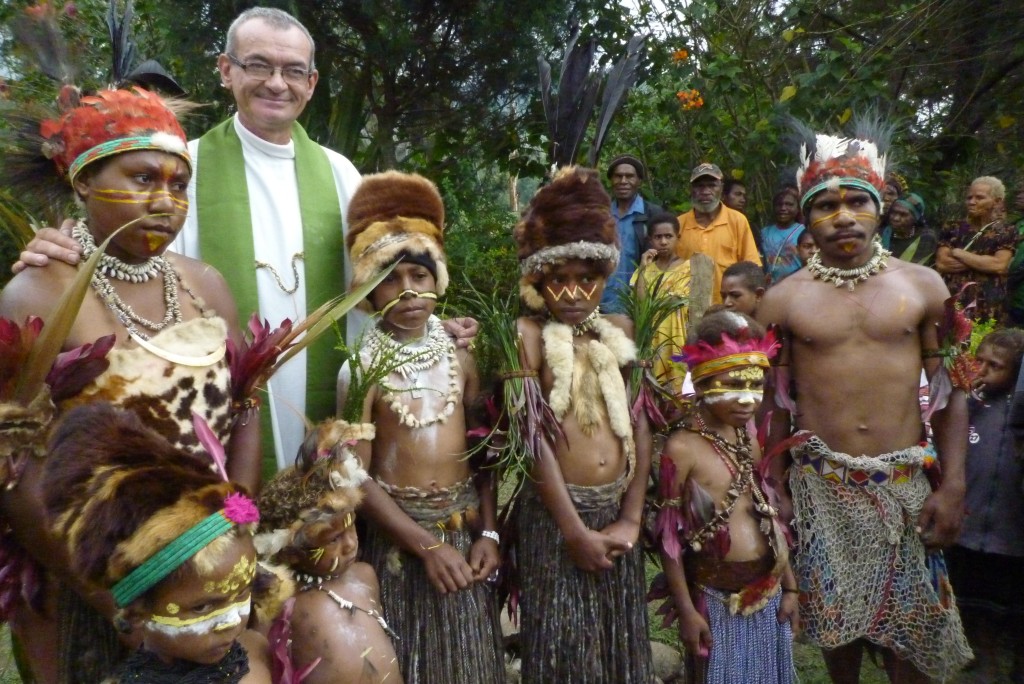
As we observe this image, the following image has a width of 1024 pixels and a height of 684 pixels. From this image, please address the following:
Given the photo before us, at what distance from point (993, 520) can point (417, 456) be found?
2.78 m

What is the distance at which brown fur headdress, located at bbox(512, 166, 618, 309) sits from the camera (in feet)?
10.5

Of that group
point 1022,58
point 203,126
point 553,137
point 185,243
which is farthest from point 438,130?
point 1022,58

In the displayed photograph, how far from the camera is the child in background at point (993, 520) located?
407cm

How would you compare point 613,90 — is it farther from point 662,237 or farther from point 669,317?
point 662,237

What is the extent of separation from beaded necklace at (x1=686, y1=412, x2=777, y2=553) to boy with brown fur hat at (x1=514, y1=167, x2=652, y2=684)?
0.24 m

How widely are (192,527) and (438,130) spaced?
17.3 feet

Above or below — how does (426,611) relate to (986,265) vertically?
Result: below

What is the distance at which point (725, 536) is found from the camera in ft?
10.5

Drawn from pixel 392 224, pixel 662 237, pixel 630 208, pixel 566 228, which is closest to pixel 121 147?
pixel 392 224

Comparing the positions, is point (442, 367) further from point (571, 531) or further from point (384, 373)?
point (571, 531)

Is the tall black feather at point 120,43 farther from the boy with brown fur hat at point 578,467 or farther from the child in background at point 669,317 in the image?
the child in background at point 669,317

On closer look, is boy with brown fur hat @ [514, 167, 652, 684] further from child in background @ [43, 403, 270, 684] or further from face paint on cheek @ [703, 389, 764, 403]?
child in background @ [43, 403, 270, 684]

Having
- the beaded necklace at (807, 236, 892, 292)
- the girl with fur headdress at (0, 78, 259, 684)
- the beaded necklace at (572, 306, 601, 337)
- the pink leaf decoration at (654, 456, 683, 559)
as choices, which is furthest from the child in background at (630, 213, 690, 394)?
the girl with fur headdress at (0, 78, 259, 684)

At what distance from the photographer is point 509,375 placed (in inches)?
126
